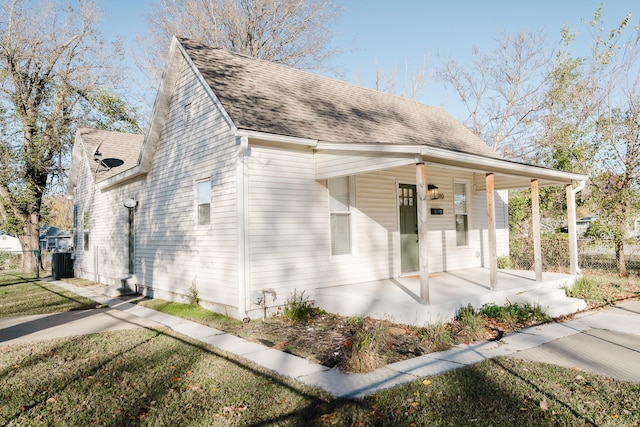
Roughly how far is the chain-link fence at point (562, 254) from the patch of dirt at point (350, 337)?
24.5 feet

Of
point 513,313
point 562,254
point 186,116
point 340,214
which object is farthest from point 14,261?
point 562,254

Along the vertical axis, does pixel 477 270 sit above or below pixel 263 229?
below

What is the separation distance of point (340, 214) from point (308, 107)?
2.62m

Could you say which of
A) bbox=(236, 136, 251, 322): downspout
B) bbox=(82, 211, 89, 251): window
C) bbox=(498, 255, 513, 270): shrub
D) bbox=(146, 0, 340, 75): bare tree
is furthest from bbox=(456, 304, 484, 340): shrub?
bbox=(146, 0, 340, 75): bare tree

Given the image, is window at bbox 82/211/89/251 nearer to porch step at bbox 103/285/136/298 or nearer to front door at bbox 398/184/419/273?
porch step at bbox 103/285/136/298

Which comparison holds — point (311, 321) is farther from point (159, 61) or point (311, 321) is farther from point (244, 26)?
point (159, 61)

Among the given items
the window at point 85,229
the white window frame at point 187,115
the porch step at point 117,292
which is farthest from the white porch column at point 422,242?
the window at point 85,229

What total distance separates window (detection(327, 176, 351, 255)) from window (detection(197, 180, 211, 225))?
8.10 ft

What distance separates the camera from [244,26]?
22.0m

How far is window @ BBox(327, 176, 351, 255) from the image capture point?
8.96m

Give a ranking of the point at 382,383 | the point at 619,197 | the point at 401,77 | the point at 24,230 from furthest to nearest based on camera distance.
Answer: the point at 401,77
the point at 24,230
the point at 619,197
the point at 382,383

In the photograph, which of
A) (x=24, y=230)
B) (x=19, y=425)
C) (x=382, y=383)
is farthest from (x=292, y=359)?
(x=24, y=230)

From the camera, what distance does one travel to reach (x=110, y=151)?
16.4 metres

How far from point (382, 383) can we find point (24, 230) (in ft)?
69.9
